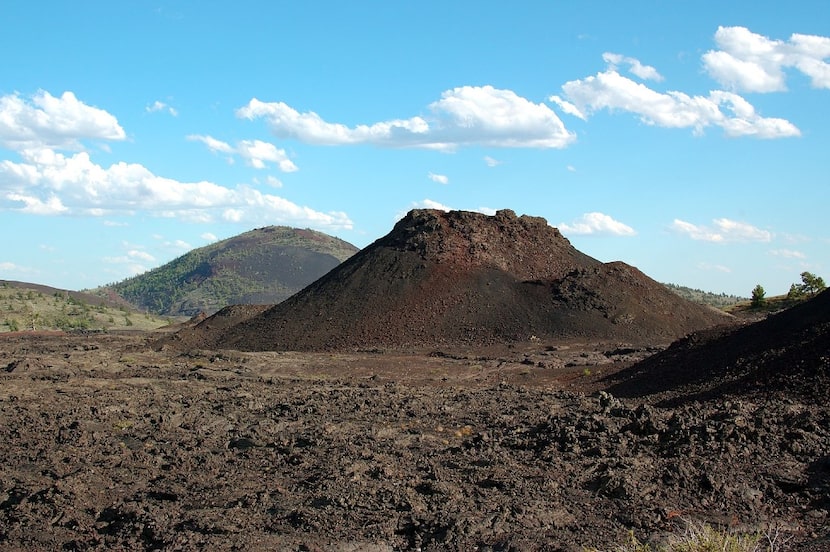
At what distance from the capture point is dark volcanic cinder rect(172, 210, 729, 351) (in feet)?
141

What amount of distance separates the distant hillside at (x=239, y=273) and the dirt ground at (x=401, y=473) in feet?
346

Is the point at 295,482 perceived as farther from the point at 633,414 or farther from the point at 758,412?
the point at 758,412

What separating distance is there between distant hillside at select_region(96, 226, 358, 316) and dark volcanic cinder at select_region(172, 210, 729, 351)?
73267mm

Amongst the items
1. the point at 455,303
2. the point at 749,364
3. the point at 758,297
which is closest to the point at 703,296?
the point at 758,297

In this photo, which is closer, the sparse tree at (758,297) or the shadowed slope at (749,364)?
the shadowed slope at (749,364)

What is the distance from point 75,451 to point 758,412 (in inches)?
453

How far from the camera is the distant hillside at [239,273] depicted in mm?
128750

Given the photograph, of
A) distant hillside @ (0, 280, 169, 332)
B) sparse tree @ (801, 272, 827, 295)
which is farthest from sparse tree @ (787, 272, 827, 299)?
distant hillside @ (0, 280, 169, 332)

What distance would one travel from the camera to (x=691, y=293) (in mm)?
108000

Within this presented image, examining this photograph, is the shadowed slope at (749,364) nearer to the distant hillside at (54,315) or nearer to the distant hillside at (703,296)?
the distant hillside at (54,315)

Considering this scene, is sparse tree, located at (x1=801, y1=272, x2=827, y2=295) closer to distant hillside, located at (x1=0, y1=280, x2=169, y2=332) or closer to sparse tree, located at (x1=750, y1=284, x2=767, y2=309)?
sparse tree, located at (x1=750, y1=284, x2=767, y2=309)

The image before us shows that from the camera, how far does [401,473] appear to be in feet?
38.7

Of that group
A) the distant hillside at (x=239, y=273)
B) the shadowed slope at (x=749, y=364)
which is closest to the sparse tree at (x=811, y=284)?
the shadowed slope at (x=749, y=364)

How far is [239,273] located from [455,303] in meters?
97.4
